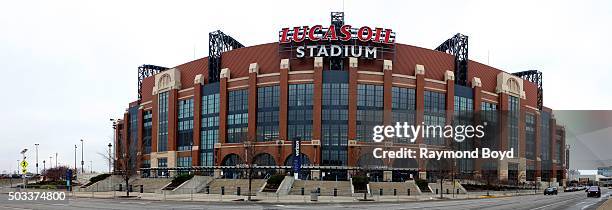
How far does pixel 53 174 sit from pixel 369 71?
103 metres

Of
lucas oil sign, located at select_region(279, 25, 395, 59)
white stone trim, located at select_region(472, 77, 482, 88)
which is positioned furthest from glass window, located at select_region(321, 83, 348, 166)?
white stone trim, located at select_region(472, 77, 482, 88)

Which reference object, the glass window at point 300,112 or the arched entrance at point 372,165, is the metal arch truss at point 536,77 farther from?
the glass window at point 300,112

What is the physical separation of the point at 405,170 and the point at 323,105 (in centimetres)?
1705

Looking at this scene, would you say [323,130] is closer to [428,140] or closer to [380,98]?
[380,98]

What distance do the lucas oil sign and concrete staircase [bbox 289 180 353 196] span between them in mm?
29522

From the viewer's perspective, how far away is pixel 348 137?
9125 centimetres

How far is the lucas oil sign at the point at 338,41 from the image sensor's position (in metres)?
Answer: 93.0

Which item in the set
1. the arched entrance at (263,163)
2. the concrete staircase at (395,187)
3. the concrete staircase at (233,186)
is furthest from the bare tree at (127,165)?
the concrete staircase at (395,187)

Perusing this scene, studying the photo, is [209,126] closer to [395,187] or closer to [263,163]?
[263,163]

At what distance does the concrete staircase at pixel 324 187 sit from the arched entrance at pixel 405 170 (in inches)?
955

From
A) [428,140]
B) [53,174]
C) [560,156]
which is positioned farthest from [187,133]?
[560,156]

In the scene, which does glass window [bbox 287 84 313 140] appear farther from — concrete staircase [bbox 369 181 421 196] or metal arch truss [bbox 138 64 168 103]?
metal arch truss [bbox 138 64 168 103]

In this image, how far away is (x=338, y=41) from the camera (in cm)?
9425

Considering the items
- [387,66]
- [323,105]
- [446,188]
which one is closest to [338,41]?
[387,66]
